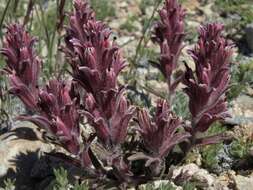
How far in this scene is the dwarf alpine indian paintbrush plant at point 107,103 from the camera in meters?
3.96

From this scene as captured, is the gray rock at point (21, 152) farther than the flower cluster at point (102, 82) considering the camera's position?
Yes

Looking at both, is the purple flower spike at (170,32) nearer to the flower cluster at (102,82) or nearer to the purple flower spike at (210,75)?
the purple flower spike at (210,75)

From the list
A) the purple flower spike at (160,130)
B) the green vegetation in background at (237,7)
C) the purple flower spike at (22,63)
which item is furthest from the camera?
the green vegetation in background at (237,7)

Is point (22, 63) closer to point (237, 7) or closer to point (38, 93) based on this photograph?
point (38, 93)

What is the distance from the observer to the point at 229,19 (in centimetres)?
766

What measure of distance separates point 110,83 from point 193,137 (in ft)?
3.51

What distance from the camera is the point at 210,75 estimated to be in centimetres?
A: 423

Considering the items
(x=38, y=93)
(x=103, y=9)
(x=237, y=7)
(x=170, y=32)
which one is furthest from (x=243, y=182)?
(x=103, y=9)

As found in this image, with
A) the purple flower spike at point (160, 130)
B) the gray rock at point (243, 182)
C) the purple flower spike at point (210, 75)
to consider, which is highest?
the purple flower spike at point (210, 75)

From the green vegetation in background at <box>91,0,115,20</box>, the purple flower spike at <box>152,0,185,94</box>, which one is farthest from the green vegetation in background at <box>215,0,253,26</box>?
the purple flower spike at <box>152,0,185,94</box>

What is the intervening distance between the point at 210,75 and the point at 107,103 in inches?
34.0

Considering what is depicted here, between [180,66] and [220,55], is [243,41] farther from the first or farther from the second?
[220,55]

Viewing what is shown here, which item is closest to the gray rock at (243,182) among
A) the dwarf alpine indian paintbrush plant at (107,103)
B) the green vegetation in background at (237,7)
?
the dwarf alpine indian paintbrush plant at (107,103)

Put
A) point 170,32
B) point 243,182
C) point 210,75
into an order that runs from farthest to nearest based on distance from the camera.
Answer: point 170,32 < point 243,182 < point 210,75
